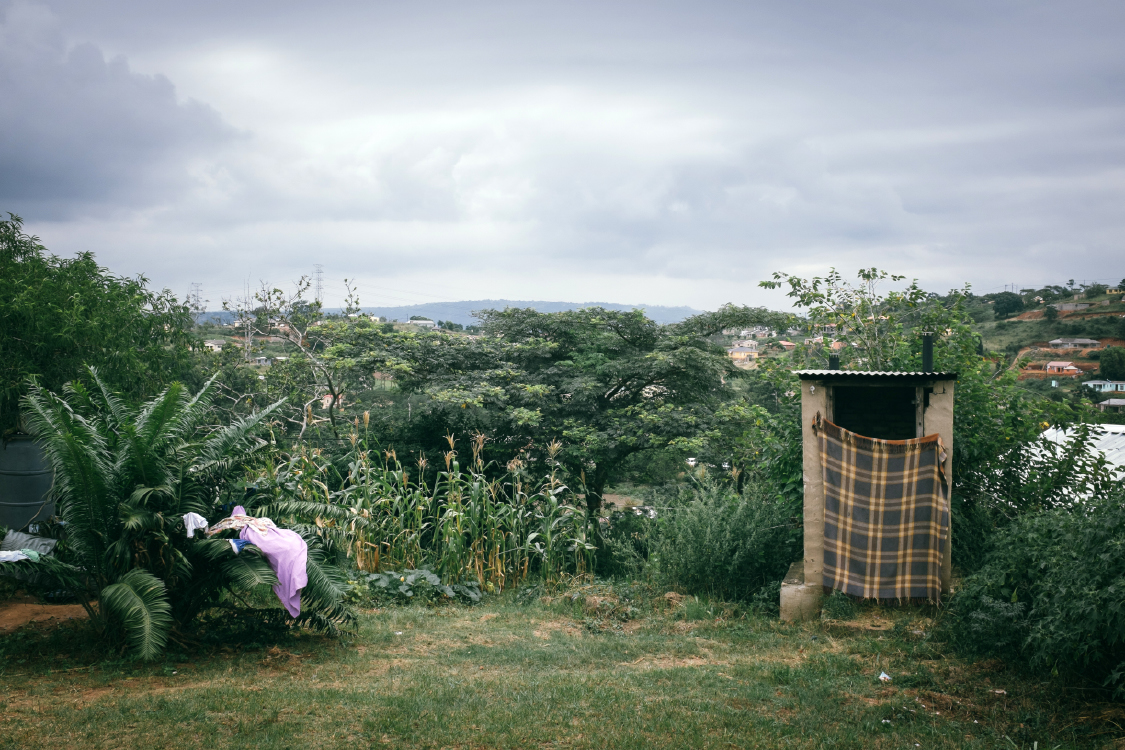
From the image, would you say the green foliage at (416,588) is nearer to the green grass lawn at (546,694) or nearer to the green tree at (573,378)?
the green grass lawn at (546,694)

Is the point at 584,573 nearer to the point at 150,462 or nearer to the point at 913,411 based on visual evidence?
the point at 913,411

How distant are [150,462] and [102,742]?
6.75 ft

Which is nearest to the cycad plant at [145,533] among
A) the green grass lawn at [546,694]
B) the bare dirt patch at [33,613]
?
the green grass lawn at [546,694]

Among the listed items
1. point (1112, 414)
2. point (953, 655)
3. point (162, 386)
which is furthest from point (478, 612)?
point (1112, 414)

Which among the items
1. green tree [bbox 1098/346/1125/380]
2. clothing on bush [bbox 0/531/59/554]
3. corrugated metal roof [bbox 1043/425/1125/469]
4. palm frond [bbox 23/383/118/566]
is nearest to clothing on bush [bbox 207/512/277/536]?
palm frond [bbox 23/383/118/566]

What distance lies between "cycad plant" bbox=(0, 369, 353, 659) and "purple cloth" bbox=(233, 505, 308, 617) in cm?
11

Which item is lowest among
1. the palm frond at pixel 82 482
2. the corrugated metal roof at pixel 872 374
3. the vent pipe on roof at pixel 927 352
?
the palm frond at pixel 82 482

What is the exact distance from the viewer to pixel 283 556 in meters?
5.15

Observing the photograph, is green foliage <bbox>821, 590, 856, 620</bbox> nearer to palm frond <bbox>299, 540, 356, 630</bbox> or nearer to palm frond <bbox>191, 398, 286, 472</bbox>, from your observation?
palm frond <bbox>299, 540, 356, 630</bbox>

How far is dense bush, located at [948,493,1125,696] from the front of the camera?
13.0ft

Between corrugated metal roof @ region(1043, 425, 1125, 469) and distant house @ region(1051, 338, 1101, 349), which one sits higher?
distant house @ region(1051, 338, 1101, 349)

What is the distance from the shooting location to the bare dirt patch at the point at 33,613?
573 cm

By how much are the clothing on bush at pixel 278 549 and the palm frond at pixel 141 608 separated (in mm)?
508

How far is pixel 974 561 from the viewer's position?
23.0 ft
